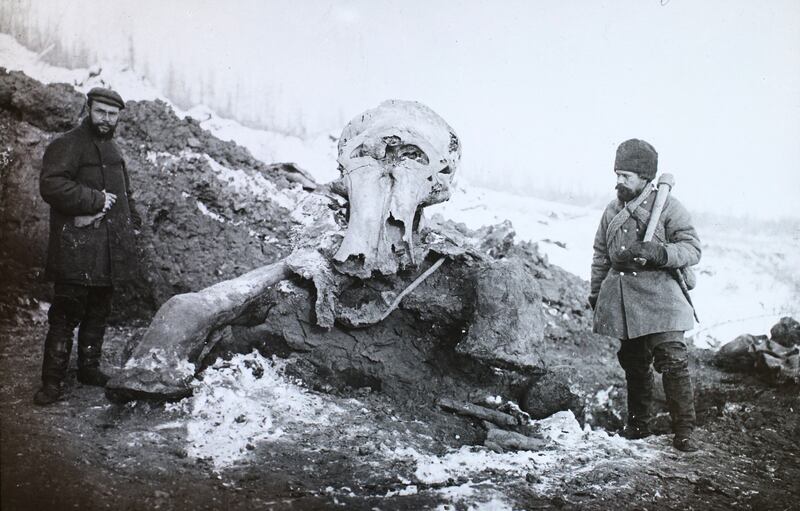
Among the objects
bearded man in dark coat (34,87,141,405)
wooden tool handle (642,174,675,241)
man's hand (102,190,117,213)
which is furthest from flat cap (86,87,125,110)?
wooden tool handle (642,174,675,241)

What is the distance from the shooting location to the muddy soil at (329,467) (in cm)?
159

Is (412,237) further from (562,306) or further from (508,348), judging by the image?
(562,306)

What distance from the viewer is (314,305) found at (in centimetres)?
262

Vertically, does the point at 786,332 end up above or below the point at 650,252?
below

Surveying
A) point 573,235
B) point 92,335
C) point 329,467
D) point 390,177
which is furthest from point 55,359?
point 573,235

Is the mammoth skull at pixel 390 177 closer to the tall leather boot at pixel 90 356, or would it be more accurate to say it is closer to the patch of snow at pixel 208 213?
the tall leather boot at pixel 90 356

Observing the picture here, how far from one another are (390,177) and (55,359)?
1609 millimetres

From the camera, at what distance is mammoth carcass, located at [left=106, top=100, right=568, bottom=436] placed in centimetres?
249

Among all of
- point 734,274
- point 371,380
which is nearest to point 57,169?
point 371,380

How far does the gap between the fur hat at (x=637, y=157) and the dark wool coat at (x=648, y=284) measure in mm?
129

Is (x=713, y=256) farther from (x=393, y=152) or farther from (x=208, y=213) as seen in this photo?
(x=208, y=213)

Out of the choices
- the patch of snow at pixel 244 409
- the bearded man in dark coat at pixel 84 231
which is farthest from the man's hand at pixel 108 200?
the patch of snow at pixel 244 409

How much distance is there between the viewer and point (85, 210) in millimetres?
2283

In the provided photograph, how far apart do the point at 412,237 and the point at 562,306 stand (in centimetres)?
211
